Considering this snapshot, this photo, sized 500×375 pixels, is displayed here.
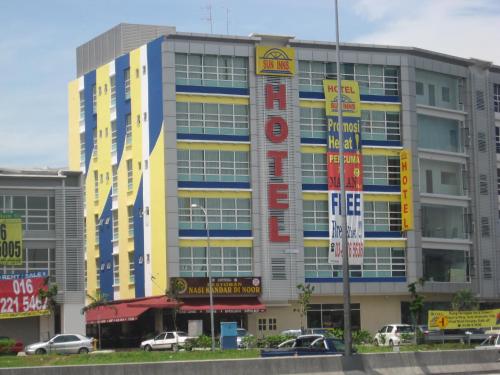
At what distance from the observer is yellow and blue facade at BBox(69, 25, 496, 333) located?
81.2 meters

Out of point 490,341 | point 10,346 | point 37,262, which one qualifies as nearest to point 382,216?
point 37,262

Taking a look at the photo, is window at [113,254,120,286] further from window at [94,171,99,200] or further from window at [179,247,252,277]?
window at [179,247,252,277]

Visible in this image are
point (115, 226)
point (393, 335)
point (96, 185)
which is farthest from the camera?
point (96, 185)

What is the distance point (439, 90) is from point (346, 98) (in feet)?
33.6

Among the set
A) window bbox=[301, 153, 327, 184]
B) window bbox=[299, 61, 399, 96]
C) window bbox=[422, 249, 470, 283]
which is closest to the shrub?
window bbox=[301, 153, 327, 184]

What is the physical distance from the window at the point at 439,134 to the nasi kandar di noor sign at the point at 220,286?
18428 mm

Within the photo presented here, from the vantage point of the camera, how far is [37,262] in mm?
71125

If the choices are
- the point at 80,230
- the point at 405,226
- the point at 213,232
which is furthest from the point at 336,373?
the point at 405,226

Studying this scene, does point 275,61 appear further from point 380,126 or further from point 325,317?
point 325,317

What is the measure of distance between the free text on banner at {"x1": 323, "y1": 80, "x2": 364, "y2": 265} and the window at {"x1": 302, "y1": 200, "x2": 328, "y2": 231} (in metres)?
0.49

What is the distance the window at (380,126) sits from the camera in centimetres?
8669

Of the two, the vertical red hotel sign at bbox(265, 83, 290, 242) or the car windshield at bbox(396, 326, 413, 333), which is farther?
the vertical red hotel sign at bbox(265, 83, 290, 242)

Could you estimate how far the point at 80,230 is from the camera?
235 ft

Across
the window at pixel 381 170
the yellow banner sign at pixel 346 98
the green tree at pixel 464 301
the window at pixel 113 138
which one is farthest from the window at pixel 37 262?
the green tree at pixel 464 301
